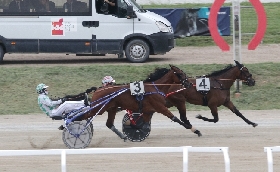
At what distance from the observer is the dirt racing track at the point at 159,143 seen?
41.8 feet

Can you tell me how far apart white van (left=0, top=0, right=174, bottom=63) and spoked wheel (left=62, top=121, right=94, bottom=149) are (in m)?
9.07

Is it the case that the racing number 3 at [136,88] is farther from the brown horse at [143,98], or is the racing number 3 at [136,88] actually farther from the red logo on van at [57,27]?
the red logo on van at [57,27]

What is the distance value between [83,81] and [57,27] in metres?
2.31

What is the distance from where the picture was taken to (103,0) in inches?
908

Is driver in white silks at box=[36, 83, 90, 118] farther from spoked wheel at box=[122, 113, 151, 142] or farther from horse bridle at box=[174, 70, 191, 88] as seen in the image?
horse bridle at box=[174, 70, 191, 88]

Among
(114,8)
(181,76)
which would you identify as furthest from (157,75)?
(114,8)

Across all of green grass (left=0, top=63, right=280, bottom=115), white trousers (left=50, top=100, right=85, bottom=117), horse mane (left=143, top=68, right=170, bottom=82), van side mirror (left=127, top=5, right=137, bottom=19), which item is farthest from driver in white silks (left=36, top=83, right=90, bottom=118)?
van side mirror (left=127, top=5, right=137, bottom=19)

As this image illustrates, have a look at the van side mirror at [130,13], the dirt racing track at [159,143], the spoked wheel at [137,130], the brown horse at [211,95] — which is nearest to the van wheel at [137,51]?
the van side mirror at [130,13]

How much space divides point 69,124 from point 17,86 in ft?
24.1

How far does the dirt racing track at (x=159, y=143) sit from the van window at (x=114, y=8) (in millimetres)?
4536

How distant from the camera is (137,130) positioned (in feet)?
49.7

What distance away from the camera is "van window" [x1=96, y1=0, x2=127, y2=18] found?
23.0 metres

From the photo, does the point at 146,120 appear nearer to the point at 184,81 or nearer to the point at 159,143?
the point at 159,143

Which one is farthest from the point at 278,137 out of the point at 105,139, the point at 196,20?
the point at 196,20
